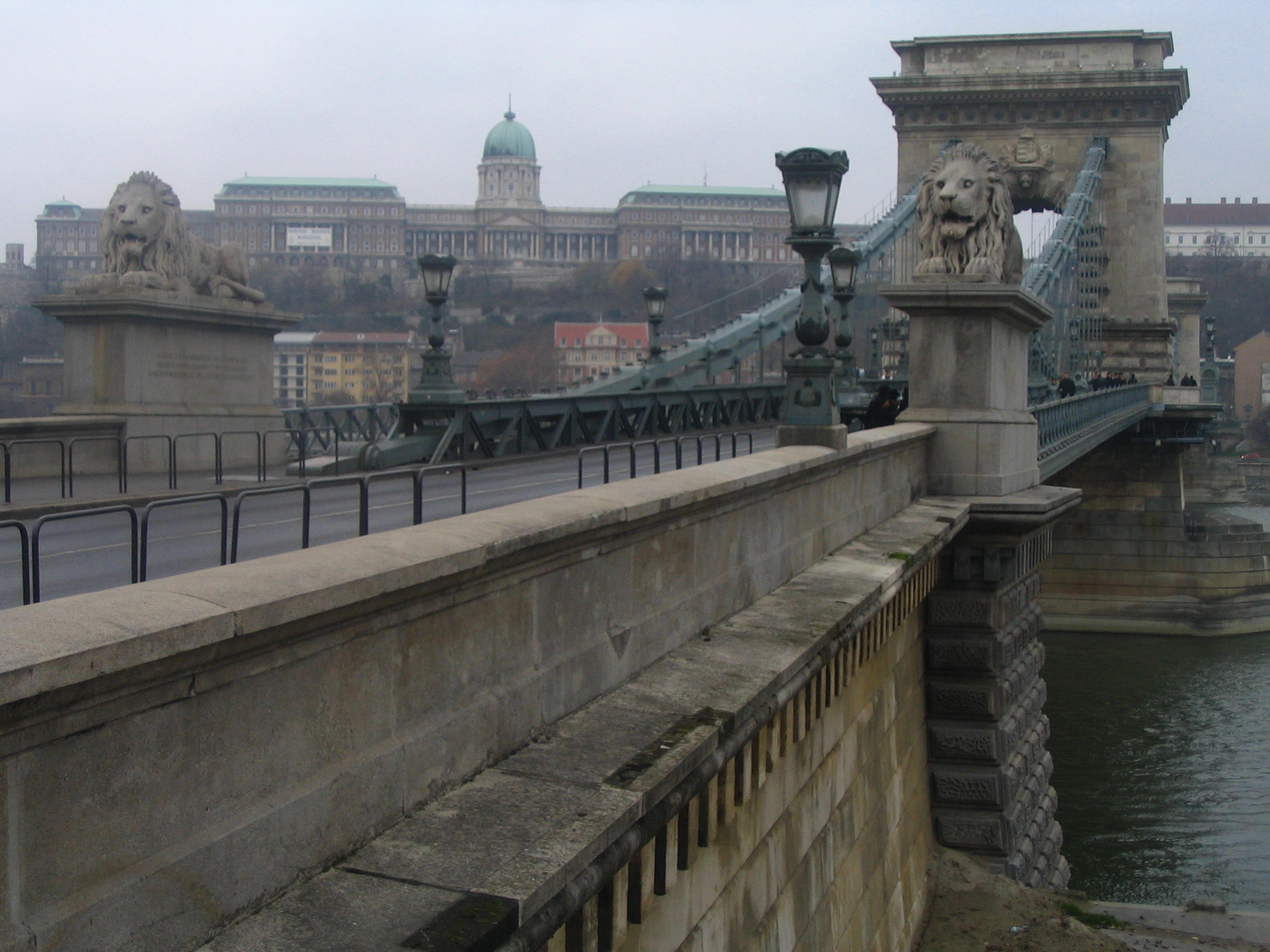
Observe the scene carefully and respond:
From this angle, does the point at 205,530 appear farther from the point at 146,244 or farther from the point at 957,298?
the point at 146,244

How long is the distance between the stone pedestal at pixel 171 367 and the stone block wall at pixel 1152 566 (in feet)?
75.7

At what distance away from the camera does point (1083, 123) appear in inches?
1971

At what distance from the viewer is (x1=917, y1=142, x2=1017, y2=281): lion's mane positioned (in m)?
13.8

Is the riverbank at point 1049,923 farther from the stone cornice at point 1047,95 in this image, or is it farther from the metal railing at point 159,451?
the stone cornice at point 1047,95

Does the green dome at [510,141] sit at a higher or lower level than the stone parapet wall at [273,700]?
higher

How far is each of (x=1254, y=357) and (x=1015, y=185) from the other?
3143 inches

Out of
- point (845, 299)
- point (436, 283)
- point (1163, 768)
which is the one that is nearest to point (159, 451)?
point (436, 283)

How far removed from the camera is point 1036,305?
14430 mm

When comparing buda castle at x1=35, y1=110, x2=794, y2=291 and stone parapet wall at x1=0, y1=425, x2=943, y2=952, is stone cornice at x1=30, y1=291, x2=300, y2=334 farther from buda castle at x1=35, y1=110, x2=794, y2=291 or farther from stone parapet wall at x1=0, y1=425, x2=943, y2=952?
buda castle at x1=35, y1=110, x2=794, y2=291

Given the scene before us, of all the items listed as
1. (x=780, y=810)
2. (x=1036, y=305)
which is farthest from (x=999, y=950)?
(x=1036, y=305)

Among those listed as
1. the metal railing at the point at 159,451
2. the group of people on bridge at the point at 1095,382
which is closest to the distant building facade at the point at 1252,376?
the group of people on bridge at the point at 1095,382

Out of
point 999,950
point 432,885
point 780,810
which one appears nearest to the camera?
point 432,885

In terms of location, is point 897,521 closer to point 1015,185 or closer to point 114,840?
point 114,840

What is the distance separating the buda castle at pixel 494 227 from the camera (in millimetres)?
160000
